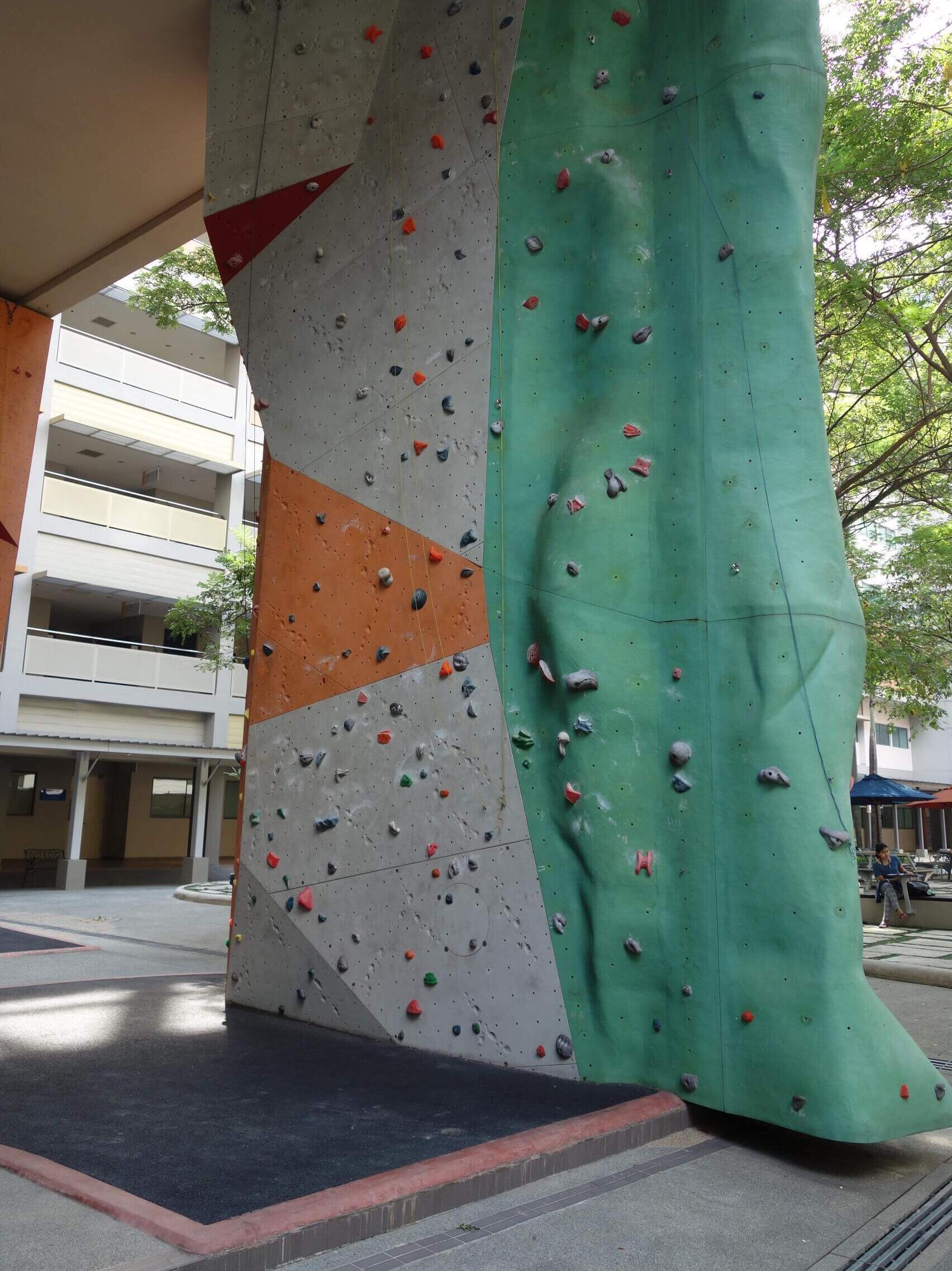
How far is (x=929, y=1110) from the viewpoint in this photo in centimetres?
357

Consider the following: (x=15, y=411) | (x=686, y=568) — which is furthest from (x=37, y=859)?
(x=686, y=568)

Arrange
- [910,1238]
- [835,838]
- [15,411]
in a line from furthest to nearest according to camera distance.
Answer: [15,411], [835,838], [910,1238]

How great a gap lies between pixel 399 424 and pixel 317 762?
6.17ft

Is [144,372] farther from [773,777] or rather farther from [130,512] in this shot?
[773,777]

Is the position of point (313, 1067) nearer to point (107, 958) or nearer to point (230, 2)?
point (107, 958)

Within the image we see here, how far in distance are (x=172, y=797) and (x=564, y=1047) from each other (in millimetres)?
21233

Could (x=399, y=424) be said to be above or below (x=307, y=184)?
below

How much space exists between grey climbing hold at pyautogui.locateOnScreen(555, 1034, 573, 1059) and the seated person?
10.0 m

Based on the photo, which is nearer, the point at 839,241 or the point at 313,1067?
the point at 313,1067

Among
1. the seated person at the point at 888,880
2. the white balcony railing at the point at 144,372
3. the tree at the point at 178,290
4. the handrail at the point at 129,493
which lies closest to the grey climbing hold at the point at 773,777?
the tree at the point at 178,290

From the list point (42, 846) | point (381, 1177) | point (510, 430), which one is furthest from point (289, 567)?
point (42, 846)

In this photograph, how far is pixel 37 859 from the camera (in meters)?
18.3

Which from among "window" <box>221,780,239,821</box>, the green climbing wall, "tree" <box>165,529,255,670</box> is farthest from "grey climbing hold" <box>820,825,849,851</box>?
"window" <box>221,780,239,821</box>

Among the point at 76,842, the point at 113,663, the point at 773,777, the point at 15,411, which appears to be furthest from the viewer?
the point at 113,663
